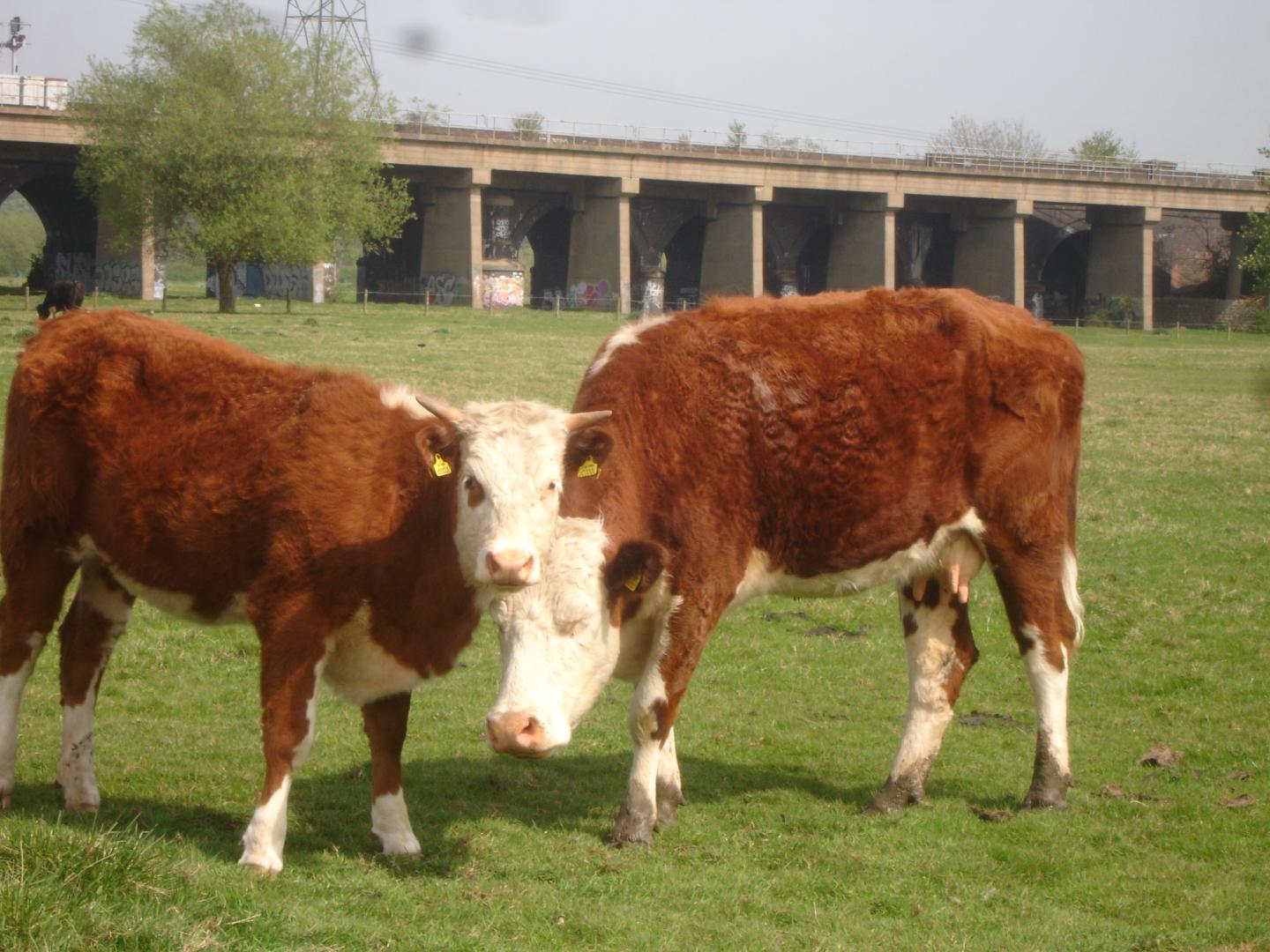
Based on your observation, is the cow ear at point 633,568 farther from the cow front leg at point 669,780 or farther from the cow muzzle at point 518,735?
the cow front leg at point 669,780

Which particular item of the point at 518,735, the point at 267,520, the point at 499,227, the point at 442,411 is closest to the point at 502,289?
the point at 499,227

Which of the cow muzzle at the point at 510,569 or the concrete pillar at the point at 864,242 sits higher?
the concrete pillar at the point at 864,242

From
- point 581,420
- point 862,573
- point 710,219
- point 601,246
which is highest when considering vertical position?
point 710,219

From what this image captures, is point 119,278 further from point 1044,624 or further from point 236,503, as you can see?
point 1044,624

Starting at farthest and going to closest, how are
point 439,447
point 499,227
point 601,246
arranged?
1. point 601,246
2. point 499,227
3. point 439,447

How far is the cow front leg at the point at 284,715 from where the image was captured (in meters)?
6.33

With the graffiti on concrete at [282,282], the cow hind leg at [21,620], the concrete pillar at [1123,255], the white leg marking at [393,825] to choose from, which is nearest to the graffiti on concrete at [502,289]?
the graffiti on concrete at [282,282]

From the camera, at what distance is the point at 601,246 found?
6372 cm

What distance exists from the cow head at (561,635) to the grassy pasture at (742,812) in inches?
29.4

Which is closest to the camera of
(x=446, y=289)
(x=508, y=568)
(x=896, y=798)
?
(x=508, y=568)

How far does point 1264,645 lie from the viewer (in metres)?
11.3

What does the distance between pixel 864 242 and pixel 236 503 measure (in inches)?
2501

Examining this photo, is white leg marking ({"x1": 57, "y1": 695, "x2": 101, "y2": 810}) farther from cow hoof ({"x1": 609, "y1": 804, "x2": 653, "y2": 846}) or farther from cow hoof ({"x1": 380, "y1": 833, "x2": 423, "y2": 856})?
cow hoof ({"x1": 609, "y1": 804, "x2": 653, "y2": 846})

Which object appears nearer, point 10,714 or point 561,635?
point 561,635
